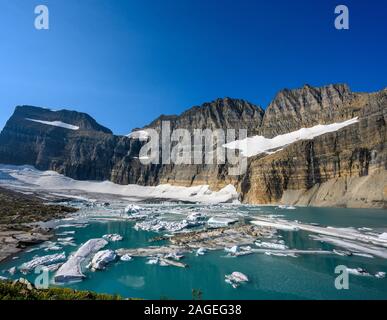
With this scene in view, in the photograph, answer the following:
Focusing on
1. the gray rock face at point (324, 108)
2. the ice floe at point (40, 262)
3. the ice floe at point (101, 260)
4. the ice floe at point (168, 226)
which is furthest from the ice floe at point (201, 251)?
the gray rock face at point (324, 108)

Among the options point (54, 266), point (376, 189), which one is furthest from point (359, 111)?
point (54, 266)

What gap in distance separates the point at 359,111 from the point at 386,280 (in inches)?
5603

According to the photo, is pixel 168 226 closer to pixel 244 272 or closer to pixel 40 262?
pixel 40 262

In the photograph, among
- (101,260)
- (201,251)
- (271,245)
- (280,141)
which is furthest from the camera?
(280,141)

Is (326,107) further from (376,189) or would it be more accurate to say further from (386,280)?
(386,280)

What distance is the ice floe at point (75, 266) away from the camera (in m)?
25.4

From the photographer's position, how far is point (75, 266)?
28.3 meters

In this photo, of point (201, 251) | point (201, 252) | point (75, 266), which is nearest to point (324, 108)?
point (201, 251)

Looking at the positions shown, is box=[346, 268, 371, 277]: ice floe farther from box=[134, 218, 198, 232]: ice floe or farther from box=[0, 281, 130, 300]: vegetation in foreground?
box=[134, 218, 198, 232]: ice floe

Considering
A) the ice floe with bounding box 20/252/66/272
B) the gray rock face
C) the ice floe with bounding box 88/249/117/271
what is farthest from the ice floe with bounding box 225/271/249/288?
the gray rock face

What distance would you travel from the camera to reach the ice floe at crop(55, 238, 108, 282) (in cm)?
2540

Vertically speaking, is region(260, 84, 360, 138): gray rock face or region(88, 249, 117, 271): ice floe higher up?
region(260, 84, 360, 138): gray rock face

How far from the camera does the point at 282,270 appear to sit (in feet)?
90.1
